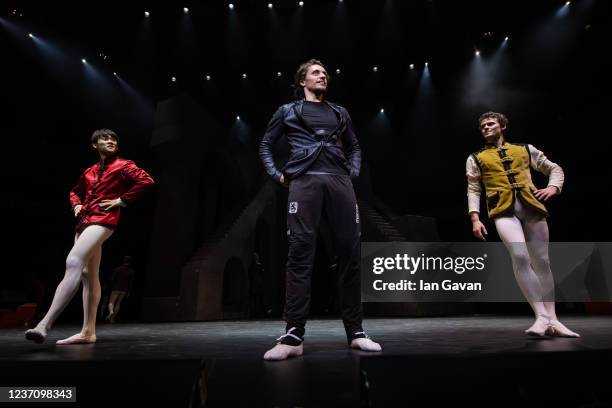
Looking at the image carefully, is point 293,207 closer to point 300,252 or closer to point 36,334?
point 300,252

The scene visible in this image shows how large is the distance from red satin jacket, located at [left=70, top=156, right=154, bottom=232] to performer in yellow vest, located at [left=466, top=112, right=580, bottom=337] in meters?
3.28

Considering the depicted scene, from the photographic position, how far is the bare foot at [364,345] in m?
2.99

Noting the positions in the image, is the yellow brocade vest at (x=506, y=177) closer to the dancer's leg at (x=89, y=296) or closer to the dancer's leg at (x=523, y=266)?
the dancer's leg at (x=523, y=266)

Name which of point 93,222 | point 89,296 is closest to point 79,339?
point 89,296

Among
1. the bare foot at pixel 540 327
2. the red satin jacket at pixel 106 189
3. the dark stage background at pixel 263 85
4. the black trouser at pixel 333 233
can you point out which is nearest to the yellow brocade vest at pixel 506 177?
the bare foot at pixel 540 327

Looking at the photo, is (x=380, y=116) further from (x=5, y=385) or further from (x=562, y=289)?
(x=5, y=385)

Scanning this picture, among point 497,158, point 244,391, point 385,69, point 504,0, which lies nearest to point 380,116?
point 385,69

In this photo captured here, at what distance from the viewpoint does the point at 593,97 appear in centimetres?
1352

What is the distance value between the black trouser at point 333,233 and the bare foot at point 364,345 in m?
0.09

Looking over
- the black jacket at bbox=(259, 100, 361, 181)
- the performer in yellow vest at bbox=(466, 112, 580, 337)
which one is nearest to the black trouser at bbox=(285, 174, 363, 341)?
the black jacket at bbox=(259, 100, 361, 181)

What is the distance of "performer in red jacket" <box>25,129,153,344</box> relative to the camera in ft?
13.1

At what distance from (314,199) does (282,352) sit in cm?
104

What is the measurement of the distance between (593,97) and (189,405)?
15337 millimetres

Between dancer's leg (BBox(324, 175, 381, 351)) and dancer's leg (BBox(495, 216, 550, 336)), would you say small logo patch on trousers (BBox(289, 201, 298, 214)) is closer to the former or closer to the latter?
dancer's leg (BBox(324, 175, 381, 351))
